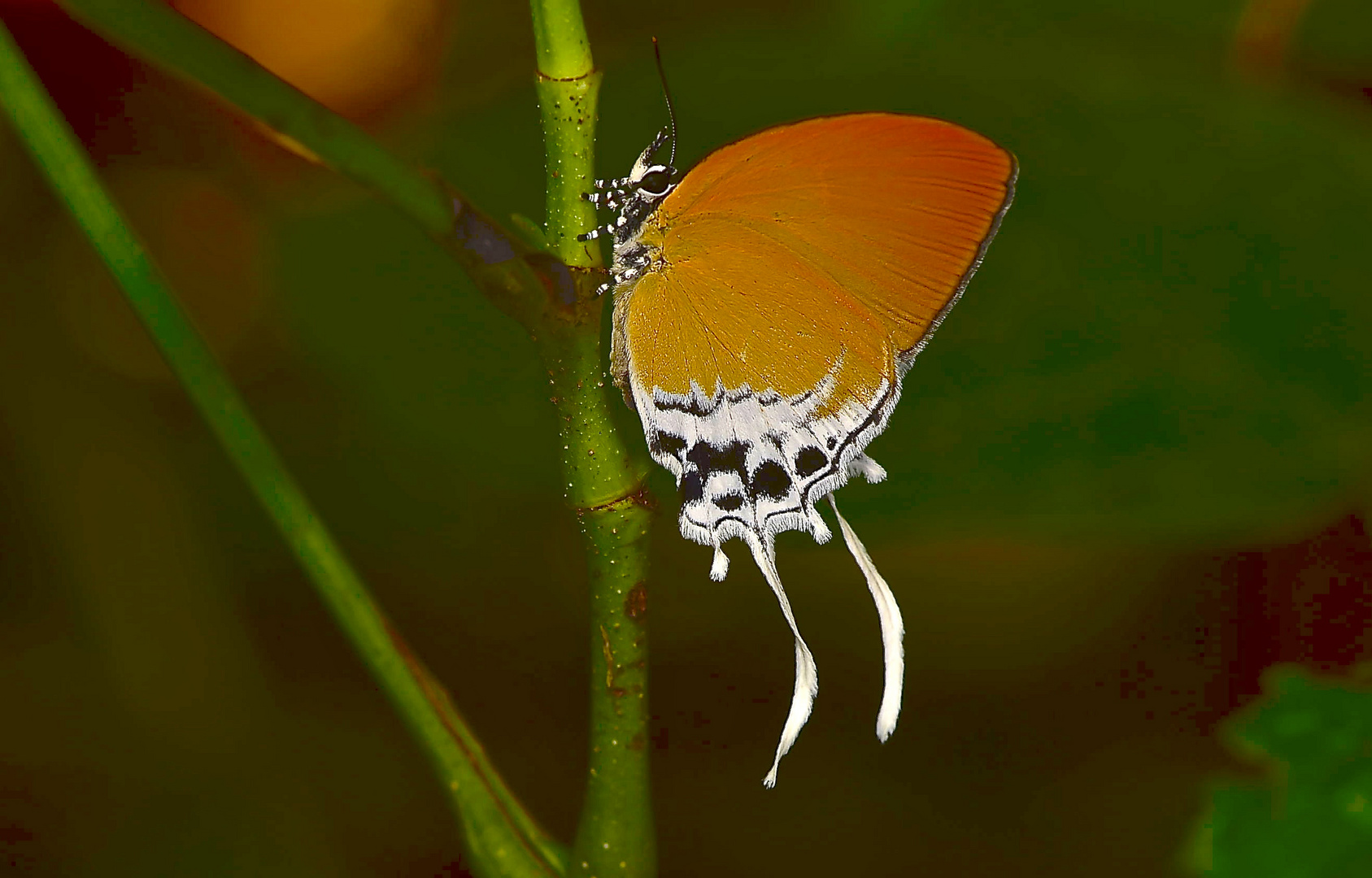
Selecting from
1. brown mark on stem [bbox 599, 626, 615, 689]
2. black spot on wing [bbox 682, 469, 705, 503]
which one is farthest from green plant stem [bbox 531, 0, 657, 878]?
black spot on wing [bbox 682, 469, 705, 503]

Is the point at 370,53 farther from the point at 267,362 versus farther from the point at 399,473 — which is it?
the point at 399,473

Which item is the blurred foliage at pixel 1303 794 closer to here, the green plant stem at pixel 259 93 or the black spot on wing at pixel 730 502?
the black spot on wing at pixel 730 502

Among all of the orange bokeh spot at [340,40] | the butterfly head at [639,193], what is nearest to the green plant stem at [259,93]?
the butterfly head at [639,193]

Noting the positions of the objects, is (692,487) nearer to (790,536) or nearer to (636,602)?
(636,602)

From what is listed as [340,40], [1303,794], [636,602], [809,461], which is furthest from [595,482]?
[340,40]

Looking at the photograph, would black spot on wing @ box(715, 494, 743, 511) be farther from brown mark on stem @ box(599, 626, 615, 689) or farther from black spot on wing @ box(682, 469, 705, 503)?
brown mark on stem @ box(599, 626, 615, 689)

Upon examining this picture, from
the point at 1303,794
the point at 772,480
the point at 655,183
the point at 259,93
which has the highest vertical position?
the point at 259,93
